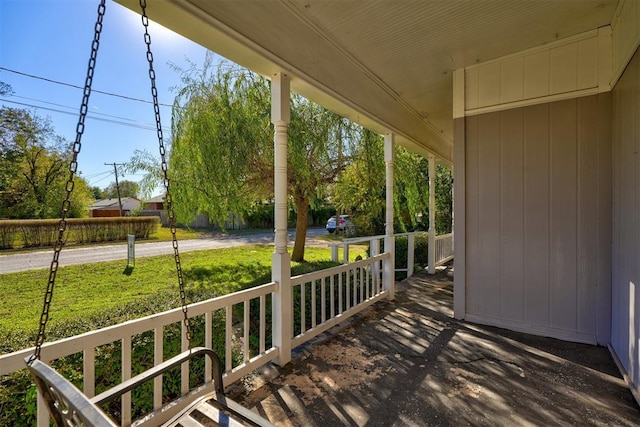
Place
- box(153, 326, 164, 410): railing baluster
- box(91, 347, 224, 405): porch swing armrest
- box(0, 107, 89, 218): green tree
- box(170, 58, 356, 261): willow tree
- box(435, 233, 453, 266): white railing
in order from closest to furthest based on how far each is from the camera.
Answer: box(91, 347, 224, 405): porch swing armrest → box(153, 326, 164, 410): railing baluster → box(170, 58, 356, 261): willow tree → box(435, 233, 453, 266): white railing → box(0, 107, 89, 218): green tree

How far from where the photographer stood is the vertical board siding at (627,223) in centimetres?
195

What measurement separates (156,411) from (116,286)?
4.20 m

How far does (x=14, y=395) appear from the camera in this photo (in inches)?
59.4

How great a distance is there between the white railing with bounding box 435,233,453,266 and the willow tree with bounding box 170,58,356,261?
10.5 feet

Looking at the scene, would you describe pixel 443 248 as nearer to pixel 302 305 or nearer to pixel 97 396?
pixel 302 305

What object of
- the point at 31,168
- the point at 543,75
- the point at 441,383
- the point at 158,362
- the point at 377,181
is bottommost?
the point at 441,383

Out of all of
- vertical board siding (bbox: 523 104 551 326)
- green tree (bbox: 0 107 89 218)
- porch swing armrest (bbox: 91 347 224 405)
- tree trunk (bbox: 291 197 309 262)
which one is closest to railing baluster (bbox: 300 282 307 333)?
porch swing armrest (bbox: 91 347 224 405)

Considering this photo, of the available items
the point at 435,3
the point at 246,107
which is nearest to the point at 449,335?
the point at 435,3

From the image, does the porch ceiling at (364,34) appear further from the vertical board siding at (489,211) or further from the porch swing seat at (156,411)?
the porch swing seat at (156,411)

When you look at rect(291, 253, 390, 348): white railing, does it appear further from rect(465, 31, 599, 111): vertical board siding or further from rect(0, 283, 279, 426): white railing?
rect(465, 31, 599, 111): vertical board siding

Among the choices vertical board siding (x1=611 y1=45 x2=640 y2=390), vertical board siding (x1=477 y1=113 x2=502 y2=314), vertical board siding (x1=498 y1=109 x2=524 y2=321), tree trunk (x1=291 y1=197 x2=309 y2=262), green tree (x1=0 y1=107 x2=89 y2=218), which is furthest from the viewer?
green tree (x1=0 y1=107 x2=89 y2=218)

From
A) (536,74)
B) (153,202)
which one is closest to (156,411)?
(536,74)

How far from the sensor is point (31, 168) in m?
8.09

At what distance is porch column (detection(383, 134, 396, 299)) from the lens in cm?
397
